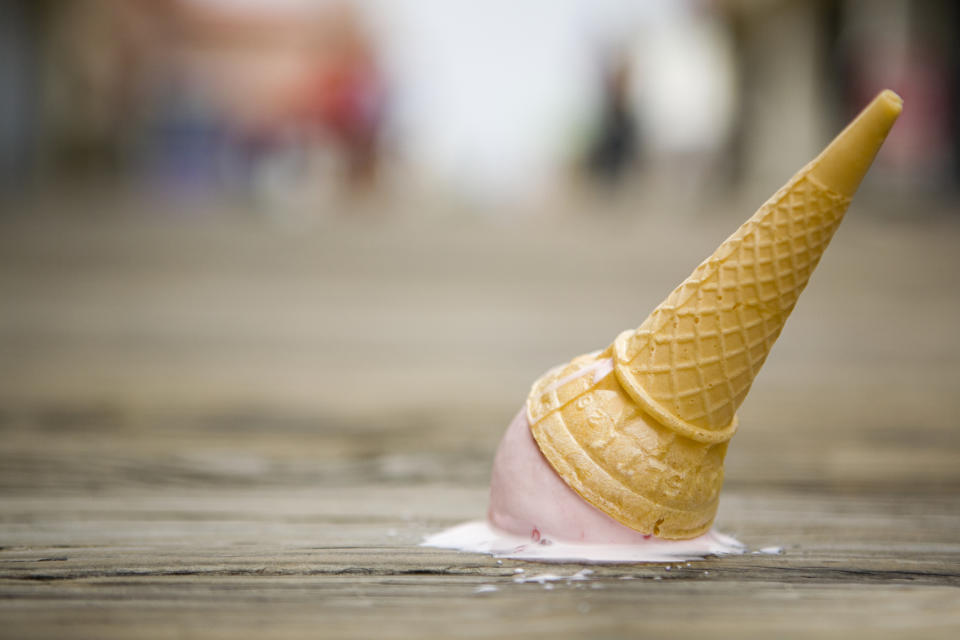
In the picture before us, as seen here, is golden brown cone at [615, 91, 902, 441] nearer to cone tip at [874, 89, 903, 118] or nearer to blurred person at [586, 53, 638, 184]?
cone tip at [874, 89, 903, 118]

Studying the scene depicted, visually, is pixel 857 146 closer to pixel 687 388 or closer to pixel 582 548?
pixel 687 388

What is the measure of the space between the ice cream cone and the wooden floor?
6 centimetres

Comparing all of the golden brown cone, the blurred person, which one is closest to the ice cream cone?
the golden brown cone

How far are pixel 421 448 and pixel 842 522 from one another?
551 millimetres

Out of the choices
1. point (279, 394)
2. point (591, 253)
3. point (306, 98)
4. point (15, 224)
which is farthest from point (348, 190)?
point (279, 394)

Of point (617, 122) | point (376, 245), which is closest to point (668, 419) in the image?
point (376, 245)

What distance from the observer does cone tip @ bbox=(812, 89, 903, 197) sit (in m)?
0.61

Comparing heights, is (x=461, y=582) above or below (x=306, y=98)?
below

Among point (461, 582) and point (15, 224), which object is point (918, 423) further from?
point (15, 224)

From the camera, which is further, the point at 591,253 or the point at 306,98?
the point at 306,98

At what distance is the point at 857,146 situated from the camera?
629 millimetres

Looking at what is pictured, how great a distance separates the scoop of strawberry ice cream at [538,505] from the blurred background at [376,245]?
0.93 feet

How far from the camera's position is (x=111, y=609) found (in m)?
0.58

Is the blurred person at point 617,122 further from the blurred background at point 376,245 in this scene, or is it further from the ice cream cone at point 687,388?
the ice cream cone at point 687,388
